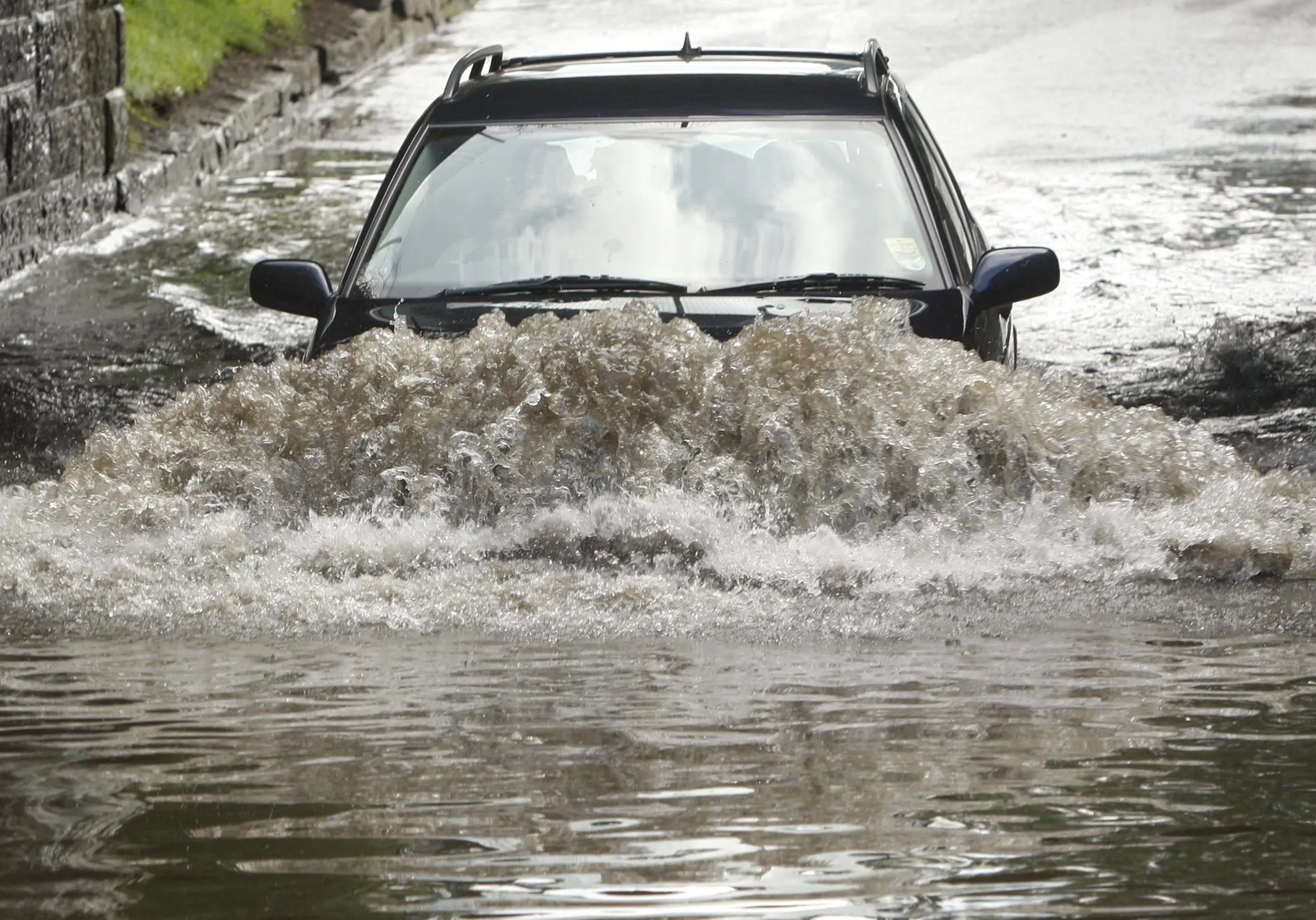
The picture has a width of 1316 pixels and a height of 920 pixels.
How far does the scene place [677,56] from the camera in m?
7.35

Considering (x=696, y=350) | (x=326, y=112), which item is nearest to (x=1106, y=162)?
(x=326, y=112)

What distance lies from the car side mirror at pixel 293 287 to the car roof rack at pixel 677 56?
873 mm

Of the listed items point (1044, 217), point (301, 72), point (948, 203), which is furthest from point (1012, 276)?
point (301, 72)

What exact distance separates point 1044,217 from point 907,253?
709cm

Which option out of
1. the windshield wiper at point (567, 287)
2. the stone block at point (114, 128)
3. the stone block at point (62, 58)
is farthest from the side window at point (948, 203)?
the stone block at point (114, 128)

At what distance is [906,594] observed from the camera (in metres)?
5.35

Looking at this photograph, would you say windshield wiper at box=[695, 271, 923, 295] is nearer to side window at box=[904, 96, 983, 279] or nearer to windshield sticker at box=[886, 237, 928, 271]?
windshield sticker at box=[886, 237, 928, 271]

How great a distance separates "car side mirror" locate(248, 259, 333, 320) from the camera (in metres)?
6.36

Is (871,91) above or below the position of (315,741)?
above

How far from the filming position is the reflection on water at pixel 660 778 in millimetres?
3281

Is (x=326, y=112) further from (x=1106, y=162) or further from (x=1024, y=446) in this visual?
(x=1024, y=446)

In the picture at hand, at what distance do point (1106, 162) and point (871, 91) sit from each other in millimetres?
8834

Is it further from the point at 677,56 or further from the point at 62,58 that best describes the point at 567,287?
the point at 62,58

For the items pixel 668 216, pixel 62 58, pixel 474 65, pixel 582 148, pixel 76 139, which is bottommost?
pixel 76 139
